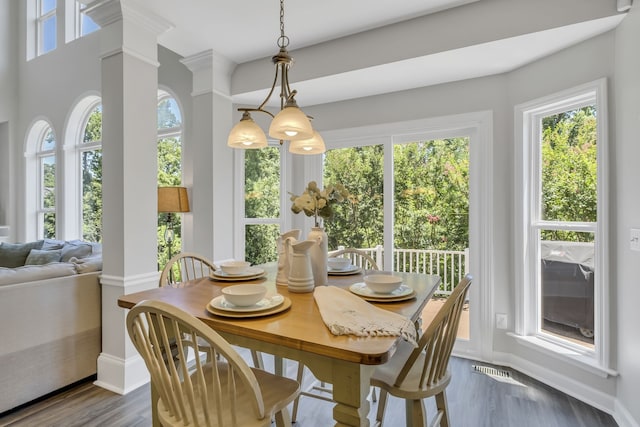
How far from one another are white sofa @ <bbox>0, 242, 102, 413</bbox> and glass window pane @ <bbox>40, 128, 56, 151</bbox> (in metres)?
3.79

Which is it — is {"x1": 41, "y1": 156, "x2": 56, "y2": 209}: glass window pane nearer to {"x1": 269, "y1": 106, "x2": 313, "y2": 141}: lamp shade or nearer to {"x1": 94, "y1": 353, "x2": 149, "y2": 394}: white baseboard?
{"x1": 94, "y1": 353, "x2": 149, "y2": 394}: white baseboard

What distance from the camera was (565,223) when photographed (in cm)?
247

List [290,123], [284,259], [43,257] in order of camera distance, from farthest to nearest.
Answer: [43,257], [284,259], [290,123]

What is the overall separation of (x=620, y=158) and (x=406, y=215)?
1.53 meters

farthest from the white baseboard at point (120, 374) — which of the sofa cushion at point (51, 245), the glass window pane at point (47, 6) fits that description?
the glass window pane at point (47, 6)

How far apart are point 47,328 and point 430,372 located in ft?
7.63

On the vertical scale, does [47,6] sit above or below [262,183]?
above

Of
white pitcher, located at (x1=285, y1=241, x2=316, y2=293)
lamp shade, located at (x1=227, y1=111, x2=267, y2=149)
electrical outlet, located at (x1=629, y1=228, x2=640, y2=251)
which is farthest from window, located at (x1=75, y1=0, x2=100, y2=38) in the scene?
electrical outlet, located at (x1=629, y1=228, x2=640, y2=251)

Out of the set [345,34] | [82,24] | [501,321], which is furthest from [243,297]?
[82,24]

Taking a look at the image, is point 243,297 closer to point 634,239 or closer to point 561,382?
point 634,239

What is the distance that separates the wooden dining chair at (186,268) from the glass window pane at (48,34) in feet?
13.4

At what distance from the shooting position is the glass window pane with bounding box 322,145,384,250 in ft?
10.8

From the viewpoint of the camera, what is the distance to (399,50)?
97.0 inches

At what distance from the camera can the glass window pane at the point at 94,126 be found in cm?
488
